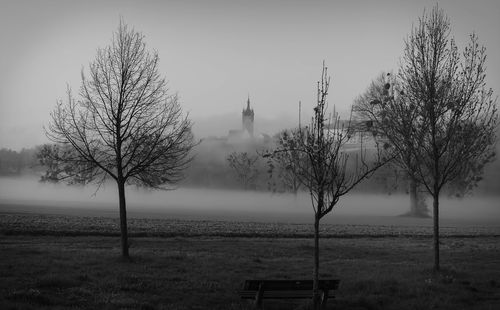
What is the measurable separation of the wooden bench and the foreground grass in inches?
19.7

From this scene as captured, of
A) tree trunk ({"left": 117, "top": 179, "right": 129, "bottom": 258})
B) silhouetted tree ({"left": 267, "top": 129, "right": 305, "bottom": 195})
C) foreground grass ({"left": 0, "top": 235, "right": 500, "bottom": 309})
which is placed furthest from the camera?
tree trunk ({"left": 117, "top": 179, "right": 129, "bottom": 258})

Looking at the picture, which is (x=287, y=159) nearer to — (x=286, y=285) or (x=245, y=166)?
(x=286, y=285)

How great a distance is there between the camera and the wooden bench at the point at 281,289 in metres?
12.5

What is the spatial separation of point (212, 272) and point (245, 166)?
80962 millimetres

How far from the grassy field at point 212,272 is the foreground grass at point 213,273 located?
34mm

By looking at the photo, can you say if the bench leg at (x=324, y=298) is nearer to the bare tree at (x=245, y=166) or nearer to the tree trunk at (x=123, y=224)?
the tree trunk at (x=123, y=224)

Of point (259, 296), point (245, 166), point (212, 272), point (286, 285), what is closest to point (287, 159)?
point (286, 285)

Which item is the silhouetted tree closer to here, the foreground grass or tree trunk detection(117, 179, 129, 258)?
the foreground grass

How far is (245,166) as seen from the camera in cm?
9900

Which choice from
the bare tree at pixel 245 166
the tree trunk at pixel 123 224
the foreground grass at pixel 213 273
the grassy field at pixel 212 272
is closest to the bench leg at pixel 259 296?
the grassy field at pixel 212 272

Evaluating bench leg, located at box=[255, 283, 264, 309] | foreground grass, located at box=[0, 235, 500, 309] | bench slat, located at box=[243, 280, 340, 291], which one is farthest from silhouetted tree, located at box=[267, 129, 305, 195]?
foreground grass, located at box=[0, 235, 500, 309]

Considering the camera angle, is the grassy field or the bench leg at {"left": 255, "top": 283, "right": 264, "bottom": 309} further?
the grassy field

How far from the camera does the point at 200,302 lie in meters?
13.6

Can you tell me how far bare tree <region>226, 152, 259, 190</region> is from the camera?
3861 inches
